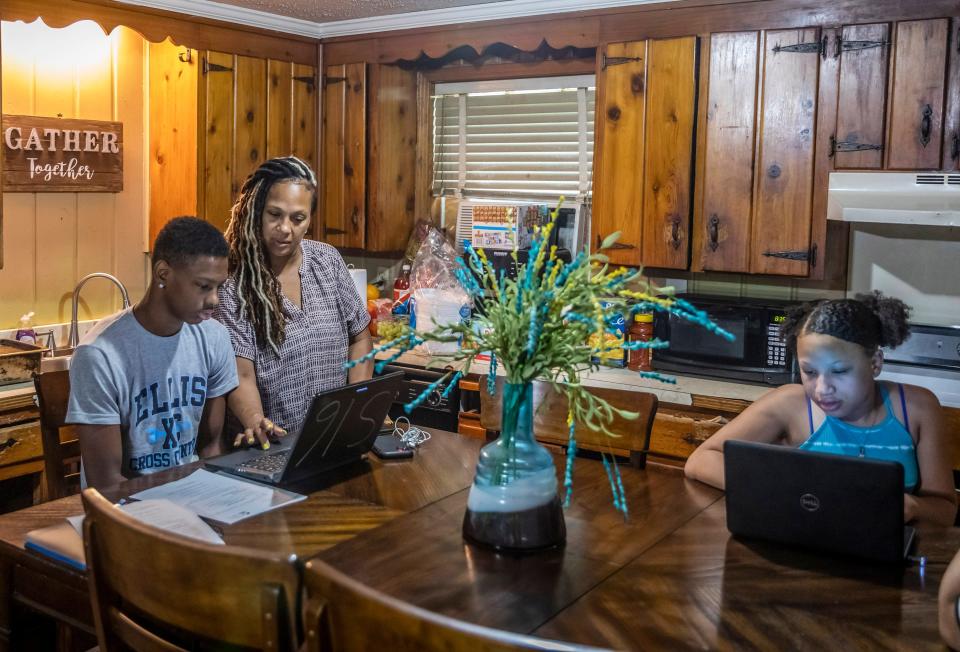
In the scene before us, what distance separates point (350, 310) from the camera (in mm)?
3006

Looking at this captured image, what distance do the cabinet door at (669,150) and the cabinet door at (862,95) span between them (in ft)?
1.70

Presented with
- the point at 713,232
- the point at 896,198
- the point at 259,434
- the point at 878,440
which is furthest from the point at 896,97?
the point at 259,434

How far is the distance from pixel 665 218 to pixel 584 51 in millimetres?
953

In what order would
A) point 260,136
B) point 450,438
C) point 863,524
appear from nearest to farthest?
point 863,524 < point 450,438 < point 260,136

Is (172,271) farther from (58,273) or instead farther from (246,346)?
(58,273)

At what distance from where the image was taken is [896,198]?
3176 millimetres

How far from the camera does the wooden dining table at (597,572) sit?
1.53 m

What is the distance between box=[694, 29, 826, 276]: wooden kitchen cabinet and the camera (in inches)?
134

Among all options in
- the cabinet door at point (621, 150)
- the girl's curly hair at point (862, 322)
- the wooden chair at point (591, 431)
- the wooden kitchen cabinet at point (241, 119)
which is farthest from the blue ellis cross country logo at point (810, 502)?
the wooden kitchen cabinet at point (241, 119)

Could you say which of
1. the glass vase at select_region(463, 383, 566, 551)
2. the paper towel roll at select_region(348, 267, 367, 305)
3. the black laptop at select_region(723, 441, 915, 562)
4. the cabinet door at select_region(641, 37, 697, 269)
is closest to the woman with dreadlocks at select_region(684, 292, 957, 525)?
the black laptop at select_region(723, 441, 915, 562)

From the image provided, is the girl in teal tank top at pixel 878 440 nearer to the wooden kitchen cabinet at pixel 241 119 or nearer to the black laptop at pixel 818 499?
the black laptop at pixel 818 499

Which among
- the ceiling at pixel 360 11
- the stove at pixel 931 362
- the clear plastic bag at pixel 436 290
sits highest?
the ceiling at pixel 360 11

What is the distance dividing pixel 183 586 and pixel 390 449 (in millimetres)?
1068

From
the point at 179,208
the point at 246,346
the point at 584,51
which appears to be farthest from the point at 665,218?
the point at 179,208
